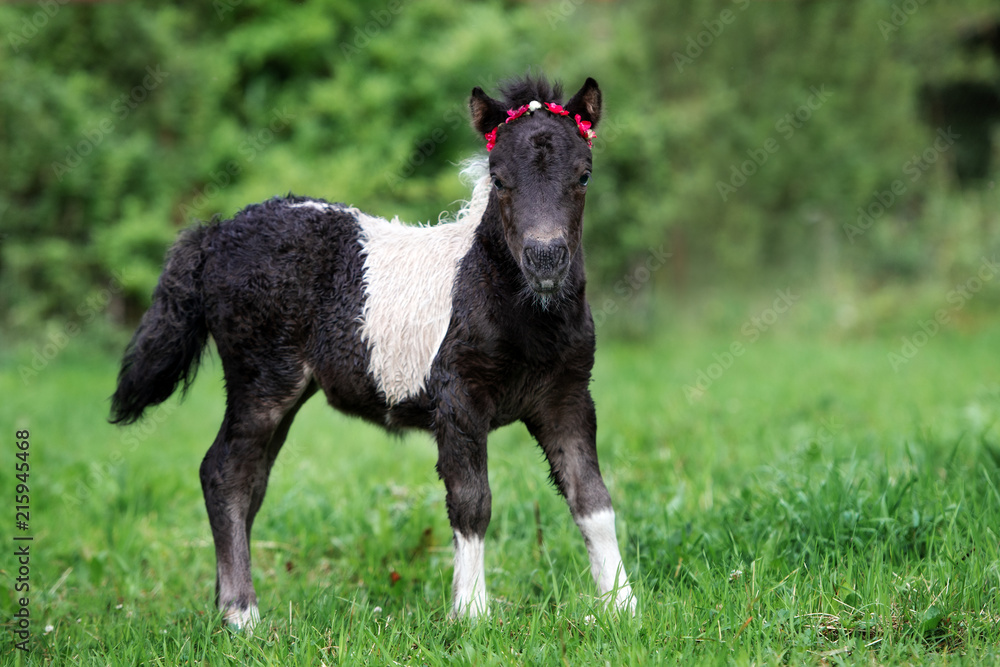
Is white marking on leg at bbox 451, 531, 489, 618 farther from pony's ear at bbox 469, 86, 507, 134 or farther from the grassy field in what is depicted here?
pony's ear at bbox 469, 86, 507, 134

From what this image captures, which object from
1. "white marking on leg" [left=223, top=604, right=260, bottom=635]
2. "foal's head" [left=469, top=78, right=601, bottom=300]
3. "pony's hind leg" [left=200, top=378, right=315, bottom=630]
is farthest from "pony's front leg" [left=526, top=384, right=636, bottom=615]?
"white marking on leg" [left=223, top=604, right=260, bottom=635]

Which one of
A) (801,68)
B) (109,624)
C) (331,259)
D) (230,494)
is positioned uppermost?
(801,68)

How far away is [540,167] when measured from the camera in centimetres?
346

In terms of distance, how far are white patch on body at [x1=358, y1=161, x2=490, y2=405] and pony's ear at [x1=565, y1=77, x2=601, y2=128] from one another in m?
0.56

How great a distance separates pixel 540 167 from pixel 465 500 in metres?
1.47

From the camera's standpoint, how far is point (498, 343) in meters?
3.62

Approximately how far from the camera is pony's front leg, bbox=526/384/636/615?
368 cm

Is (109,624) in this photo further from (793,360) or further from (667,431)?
(793,360)

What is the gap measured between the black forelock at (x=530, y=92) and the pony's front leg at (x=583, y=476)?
131cm

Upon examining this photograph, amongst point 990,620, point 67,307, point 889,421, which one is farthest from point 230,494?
point 67,307

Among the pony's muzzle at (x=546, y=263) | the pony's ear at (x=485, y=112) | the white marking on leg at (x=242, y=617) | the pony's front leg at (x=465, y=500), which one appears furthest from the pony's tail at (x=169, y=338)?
the pony's muzzle at (x=546, y=263)

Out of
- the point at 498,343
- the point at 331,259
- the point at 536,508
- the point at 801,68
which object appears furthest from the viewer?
the point at 801,68

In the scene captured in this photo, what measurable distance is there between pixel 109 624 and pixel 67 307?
10.3m

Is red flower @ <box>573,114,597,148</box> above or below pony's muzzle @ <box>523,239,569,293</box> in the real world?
above
